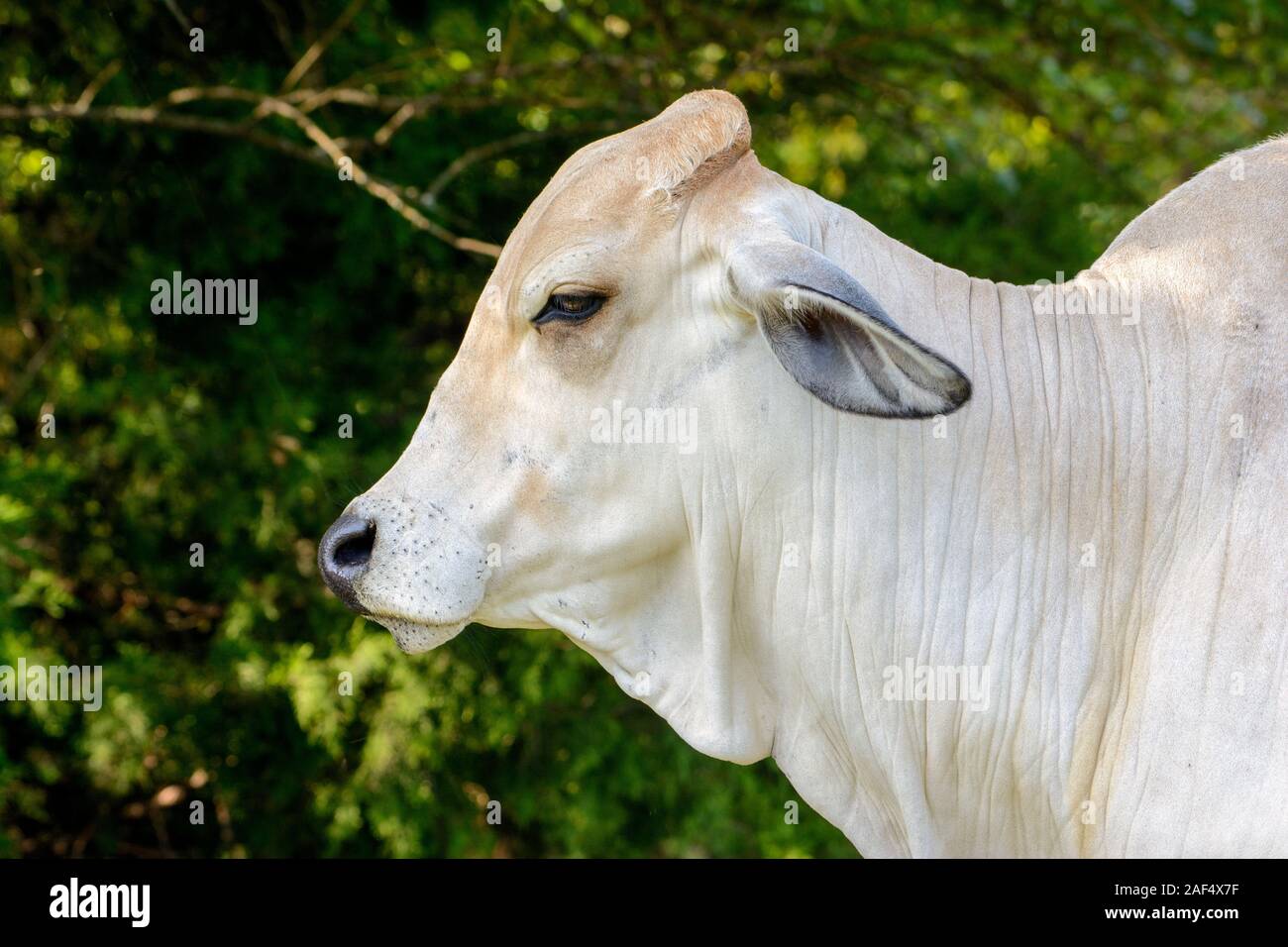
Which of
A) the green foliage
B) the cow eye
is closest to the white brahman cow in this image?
the cow eye

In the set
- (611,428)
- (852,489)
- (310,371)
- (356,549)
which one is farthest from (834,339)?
(310,371)

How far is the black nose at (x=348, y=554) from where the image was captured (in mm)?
3088

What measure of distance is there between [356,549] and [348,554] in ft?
0.07

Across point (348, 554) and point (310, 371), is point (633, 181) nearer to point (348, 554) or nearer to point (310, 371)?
point (348, 554)

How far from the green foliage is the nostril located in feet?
8.80

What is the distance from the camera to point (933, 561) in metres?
2.97

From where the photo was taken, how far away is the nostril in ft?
10.1

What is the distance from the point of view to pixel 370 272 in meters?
6.40

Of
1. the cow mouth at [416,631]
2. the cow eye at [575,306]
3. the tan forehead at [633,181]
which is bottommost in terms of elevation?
the cow mouth at [416,631]

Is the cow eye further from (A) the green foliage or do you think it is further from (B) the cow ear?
(A) the green foliage

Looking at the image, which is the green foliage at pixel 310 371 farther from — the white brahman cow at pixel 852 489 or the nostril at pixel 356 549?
the white brahman cow at pixel 852 489

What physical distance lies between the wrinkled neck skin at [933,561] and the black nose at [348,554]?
668 millimetres

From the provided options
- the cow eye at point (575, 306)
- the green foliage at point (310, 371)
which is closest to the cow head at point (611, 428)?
the cow eye at point (575, 306)
